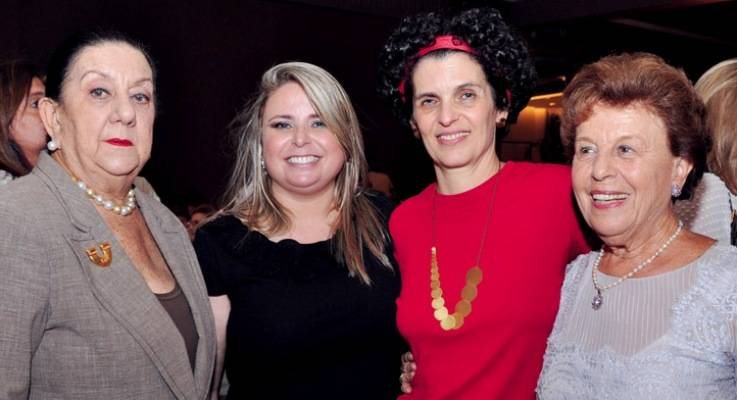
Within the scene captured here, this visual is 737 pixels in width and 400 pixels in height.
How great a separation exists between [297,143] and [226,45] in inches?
188

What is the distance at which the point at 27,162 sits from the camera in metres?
2.89

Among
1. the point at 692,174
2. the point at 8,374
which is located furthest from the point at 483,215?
the point at 8,374

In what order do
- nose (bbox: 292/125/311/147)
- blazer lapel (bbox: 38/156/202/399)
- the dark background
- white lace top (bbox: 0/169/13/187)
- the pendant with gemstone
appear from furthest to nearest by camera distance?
the dark background
white lace top (bbox: 0/169/13/187)
nose (bbox: 292/125/311/147)
the pendant with gemstone
blazer lapel (bbox: 38/156/202/399)

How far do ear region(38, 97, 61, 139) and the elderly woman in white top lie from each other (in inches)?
55.1

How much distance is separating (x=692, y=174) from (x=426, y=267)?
2.79 ft

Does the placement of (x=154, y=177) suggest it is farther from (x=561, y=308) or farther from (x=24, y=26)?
(x=561, y=308)

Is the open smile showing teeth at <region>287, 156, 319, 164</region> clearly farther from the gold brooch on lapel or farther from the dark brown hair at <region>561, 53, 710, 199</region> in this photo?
the dark brown hair at <region>561, 53, 710, 199</region>

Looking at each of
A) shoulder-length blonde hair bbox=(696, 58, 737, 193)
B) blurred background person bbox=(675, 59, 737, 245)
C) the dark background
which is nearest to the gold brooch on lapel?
blurred background person bbox=(675, 59, 737, 245)

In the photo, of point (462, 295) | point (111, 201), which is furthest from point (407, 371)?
point (111, 201)

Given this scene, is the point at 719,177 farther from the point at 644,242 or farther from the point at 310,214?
the point at 310,214

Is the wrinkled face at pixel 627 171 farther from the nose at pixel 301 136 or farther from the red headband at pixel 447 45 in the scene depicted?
the nose at pixel 301 136

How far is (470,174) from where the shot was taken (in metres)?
2.23

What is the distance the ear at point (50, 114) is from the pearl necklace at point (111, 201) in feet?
0.46

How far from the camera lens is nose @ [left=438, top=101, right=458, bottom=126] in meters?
2.12
